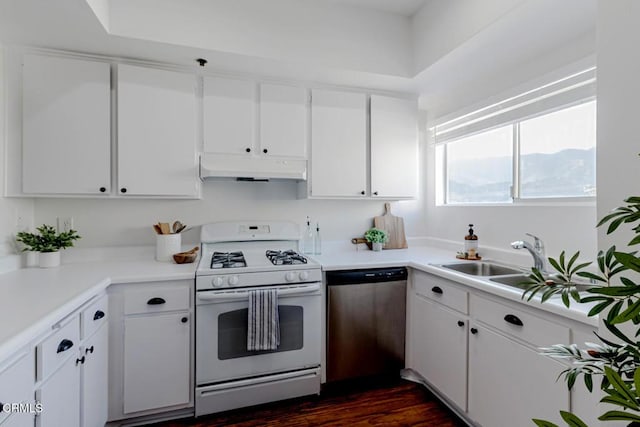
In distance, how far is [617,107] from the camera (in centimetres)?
97

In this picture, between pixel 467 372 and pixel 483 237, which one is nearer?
pixel 467 372

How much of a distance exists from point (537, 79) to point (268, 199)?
2096mm

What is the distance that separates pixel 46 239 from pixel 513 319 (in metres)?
2.78

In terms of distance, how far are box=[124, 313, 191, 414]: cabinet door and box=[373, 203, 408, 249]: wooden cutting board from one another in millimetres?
1823

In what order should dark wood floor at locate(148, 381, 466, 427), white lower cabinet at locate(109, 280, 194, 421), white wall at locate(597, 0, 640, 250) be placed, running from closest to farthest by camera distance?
white wall at locate(597, 0, 640, 250) → white lower cabinet at locate(109, 280, 194, 421) → dark wood floor at locate(148, 381, 466, 427)

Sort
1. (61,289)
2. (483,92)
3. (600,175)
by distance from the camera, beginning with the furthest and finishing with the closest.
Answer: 1. (483,92)
2. (61,289)
3. (600,175)

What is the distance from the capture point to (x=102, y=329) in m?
1.74

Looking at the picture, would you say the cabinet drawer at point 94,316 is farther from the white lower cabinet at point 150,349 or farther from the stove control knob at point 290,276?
the stove control knob at point 290,276

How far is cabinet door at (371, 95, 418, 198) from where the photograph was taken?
268cm

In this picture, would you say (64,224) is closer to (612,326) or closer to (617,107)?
(612,326)

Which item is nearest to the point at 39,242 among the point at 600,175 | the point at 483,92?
the point at 600,175

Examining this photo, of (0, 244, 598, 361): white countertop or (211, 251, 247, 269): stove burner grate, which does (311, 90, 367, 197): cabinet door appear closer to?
(0, 244, 598, 361): white countertop

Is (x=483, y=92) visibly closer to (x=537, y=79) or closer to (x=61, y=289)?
(x=537, y=79)

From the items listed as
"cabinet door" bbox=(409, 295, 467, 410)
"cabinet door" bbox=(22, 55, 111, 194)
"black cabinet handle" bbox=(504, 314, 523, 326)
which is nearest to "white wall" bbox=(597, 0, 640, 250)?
"black cabinet handle" bbox=(504, 314, 523, 326)
